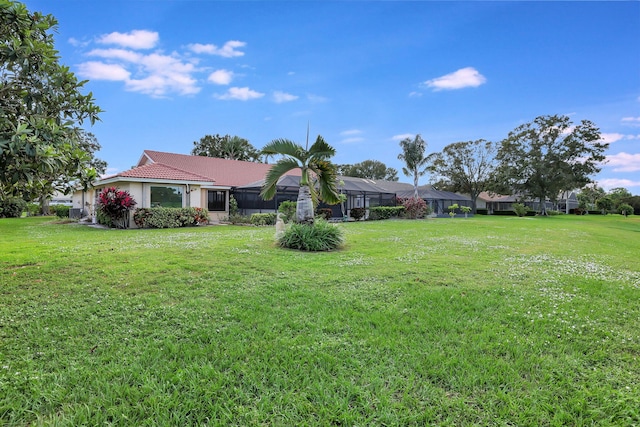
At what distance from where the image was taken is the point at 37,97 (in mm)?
4492

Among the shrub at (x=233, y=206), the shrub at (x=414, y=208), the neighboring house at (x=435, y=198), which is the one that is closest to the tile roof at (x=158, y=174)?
the shrub at (x=233, y=206)

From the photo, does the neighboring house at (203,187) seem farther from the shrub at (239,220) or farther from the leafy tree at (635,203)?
the leafy tree at (635,203)

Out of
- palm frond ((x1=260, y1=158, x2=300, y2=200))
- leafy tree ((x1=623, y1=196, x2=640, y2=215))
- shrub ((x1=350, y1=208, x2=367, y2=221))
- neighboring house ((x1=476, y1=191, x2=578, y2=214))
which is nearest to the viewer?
palm frond ((x1=260, y1=158, x2=300, y2=200))

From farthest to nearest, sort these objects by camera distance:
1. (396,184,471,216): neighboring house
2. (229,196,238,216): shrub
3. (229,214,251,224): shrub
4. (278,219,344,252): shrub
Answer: (396,184,471,216): neighboring house
(229,196,238,216): shrub
(229,214,251,224): shrub
(278,219,344,252): shrub

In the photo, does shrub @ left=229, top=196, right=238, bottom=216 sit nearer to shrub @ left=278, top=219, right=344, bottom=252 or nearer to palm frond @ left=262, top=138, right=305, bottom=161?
palm frond @ left=262, top=138, right=305, bottom=161

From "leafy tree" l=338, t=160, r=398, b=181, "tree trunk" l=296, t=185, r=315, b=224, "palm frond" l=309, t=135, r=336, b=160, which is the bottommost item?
"tree trunk" l=296, t=185, r=315, b=224

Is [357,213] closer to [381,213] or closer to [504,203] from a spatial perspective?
[381,213]

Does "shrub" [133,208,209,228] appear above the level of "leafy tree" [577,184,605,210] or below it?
below

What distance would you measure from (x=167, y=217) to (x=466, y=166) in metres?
45.3

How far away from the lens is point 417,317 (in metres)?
4.21

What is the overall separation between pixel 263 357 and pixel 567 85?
2010 cm

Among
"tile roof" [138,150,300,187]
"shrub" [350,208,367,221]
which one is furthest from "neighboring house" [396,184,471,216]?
"tile roof" [138,150,300,187]

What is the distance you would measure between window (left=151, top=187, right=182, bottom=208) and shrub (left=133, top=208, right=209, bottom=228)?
0.99 m

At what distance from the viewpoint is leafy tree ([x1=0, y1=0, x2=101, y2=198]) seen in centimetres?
372
